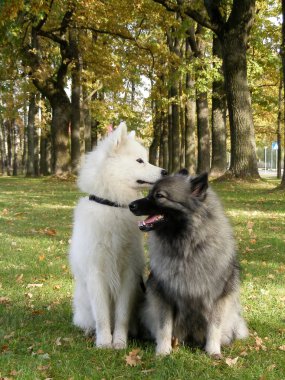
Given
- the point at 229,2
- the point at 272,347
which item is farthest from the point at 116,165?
the point at 229,2

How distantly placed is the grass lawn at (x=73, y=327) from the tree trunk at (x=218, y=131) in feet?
36.8

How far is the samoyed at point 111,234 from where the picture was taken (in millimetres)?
4457

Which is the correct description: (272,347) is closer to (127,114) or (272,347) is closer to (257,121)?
(127,114)

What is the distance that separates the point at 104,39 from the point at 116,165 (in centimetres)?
2441

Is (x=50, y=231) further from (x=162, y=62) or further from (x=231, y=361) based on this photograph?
(x=162, y=62)

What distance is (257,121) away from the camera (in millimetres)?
43844

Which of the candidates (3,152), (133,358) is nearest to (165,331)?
(133,358)

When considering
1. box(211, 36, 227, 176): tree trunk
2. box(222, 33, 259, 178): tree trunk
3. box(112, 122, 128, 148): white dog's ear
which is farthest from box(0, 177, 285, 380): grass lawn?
box(211, 36, 227, 176): tree trunk

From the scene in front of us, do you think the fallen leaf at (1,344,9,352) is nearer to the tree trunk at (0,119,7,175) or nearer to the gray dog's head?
the gray dog's head

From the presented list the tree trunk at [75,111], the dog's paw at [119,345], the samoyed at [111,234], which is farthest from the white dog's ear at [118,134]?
the tree trunk at [75,111]

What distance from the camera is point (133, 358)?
13.8ft

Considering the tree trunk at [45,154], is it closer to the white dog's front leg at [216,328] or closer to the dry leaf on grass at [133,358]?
the dry leaf on grass at [133,358]

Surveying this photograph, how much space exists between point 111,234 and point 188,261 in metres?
0.77

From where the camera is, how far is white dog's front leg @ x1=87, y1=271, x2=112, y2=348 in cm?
448
